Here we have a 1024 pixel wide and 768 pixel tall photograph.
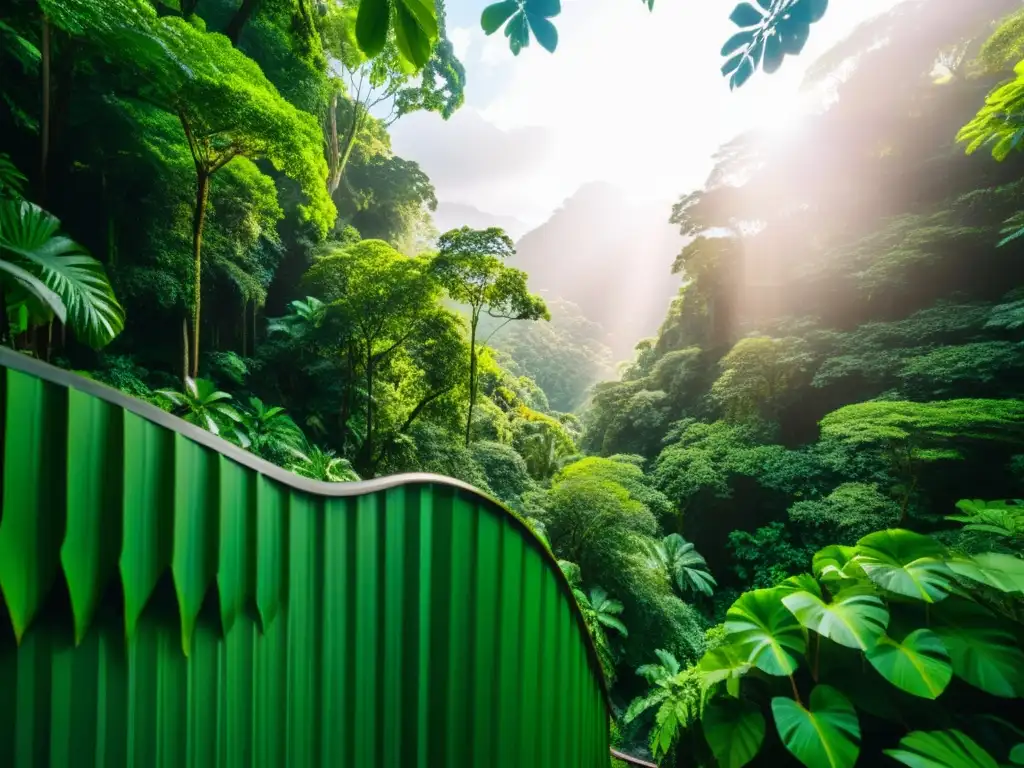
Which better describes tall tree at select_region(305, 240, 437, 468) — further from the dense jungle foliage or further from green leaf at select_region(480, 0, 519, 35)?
green leaf at select_region(480, 0, 519, 35)

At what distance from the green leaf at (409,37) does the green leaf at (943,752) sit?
2.65m

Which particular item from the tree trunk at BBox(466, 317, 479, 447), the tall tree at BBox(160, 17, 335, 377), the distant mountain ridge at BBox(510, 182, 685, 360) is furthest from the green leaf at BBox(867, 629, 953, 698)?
the distant mountain ridge at BBox(510, 182, 685, 360)

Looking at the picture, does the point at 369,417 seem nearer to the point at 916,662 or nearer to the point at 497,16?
the point at 916,662

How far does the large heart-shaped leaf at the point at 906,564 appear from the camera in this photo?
77.6 inches

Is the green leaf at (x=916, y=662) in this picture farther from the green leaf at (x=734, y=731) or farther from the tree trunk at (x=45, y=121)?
the tree trunk at (x=45, y=121)

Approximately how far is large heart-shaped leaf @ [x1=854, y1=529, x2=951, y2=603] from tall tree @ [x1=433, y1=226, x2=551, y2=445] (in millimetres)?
7040

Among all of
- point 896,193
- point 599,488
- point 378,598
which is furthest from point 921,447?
point 896,193

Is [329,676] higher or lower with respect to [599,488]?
higher

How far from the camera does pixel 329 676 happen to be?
66cm

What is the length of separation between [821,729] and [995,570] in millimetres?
1054

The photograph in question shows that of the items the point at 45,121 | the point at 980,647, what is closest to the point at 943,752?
the point at 980,647

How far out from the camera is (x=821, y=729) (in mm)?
1935

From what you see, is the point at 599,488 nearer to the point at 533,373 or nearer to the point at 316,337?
the point at 316,337

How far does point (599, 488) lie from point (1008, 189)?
34.8ft
